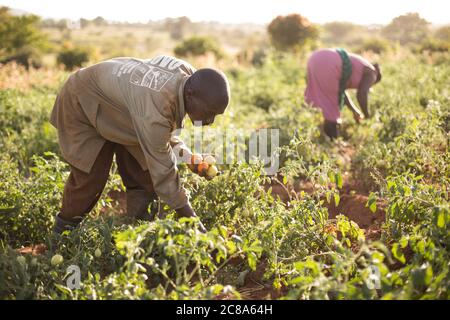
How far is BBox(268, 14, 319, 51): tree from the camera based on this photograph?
1130cm

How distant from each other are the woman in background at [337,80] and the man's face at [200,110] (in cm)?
289

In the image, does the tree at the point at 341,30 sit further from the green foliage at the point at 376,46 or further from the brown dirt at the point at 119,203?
the brown dirt at the point at 119,203

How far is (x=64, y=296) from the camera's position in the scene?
200 cm

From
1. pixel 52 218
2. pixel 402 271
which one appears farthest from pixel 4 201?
pixel 402 271

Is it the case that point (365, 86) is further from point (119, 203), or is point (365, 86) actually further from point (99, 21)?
point (99, 21)

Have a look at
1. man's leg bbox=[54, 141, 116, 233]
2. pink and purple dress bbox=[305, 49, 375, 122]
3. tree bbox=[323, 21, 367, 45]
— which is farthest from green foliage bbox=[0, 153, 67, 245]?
tree bbox=[323, 21, 367, 45]

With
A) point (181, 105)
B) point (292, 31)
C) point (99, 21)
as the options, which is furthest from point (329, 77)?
point (292, 31)

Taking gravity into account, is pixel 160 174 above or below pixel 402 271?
above

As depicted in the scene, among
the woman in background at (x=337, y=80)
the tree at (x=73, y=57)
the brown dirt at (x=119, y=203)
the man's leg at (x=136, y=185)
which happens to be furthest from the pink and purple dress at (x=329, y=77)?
the tree at (x=73, y=57)

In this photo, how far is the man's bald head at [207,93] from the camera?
2.26 m

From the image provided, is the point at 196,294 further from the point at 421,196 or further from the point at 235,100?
the point at 235,100

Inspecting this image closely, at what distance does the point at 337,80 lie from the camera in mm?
4945

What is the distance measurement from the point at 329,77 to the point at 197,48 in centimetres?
1011

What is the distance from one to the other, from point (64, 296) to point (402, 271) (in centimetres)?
140
